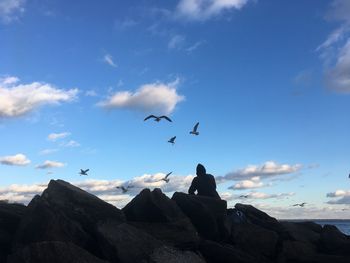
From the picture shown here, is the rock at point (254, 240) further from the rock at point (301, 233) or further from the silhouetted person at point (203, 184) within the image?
the silhouetted person at point (203, 184)

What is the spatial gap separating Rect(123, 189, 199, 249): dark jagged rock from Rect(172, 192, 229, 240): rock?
0.97 metres

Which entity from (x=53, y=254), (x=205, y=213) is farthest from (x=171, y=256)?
(x=205, y=213)

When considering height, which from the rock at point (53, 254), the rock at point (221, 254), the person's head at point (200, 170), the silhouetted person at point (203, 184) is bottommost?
the rock at point (53, 254)

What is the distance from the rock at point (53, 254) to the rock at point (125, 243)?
158 centimetres

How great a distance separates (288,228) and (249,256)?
17.2 feet

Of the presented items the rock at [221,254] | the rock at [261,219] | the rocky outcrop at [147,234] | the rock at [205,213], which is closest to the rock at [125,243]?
the rocky outcrop at [147,234]

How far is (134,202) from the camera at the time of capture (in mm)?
17891

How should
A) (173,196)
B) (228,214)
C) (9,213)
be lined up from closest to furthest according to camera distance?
(9,213), (173,196), (228,214)

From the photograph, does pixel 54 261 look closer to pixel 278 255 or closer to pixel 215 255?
pixel 215 255

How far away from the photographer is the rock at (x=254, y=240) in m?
17.9

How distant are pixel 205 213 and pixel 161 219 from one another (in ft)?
6.55

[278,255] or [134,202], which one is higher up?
[134,202]

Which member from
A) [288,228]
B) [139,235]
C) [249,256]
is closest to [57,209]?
[139,235]

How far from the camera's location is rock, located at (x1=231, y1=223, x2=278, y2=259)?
704 inches
